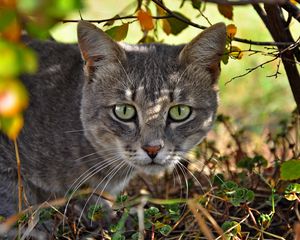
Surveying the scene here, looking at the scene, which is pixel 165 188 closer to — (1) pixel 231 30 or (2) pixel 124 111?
(2) pixel 124 111

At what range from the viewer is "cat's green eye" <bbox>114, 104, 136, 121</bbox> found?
2.93 metres

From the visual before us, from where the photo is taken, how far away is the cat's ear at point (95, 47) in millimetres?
2807

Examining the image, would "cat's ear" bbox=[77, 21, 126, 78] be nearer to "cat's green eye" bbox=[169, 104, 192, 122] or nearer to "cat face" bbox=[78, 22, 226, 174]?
"cat face" bbox=[78, 22, 226, 174]

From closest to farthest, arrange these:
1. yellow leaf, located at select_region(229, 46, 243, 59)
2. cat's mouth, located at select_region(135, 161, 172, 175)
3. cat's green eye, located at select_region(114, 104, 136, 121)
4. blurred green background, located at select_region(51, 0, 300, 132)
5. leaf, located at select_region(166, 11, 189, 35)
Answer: yellow leaf, located at select_region(229, 46, 243, 59)
cat's mouth, located at select_region(135, 161, 172, 175)
cat's green eye, located at select_region(114, 104, 136, 121)
leaf, located at select_region(166, 11, 189, 35)
blurred green background, located at select_region(51, 0, 300, 132)

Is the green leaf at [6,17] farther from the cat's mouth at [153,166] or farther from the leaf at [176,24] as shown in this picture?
the leaf at [176,24]

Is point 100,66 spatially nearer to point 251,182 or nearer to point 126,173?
point 126,173

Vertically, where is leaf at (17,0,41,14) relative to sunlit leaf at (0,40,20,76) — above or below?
above

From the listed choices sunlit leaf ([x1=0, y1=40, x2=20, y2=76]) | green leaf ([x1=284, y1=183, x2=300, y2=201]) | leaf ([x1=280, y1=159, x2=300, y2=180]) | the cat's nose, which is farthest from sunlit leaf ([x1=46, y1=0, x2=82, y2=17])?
the cat's nose

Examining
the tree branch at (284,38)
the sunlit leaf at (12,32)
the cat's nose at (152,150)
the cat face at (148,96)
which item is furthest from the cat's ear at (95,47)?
the sunlit leaf at (12,32)

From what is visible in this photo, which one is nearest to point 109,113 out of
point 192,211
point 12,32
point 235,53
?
point 235,53

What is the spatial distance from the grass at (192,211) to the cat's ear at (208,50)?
1.52 feet

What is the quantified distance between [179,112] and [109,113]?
355 millimetres

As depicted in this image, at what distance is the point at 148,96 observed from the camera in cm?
288

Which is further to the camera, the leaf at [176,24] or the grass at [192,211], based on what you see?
the leaf at [176,24]
